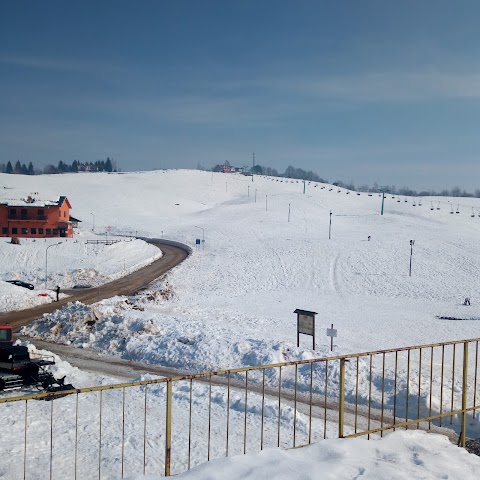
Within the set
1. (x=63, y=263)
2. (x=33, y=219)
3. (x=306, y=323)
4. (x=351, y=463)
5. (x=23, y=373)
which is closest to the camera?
(x=351, y=463)

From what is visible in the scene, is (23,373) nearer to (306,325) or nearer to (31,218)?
(306,325)

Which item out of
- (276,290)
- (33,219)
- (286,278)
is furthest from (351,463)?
(33,219)

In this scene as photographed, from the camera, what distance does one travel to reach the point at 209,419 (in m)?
8.58

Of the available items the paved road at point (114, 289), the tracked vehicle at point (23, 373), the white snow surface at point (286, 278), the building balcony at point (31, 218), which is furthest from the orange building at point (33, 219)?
the tracked vehicle at point (23, 373)

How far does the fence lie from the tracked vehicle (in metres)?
1.12

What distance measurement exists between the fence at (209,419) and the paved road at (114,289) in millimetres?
15516

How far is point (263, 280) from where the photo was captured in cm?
4762

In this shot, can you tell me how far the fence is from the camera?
1060 centimetres

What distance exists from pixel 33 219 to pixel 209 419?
6254 cm

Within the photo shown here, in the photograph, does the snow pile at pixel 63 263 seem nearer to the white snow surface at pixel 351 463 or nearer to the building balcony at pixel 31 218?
the building balcony at pixel 31 218

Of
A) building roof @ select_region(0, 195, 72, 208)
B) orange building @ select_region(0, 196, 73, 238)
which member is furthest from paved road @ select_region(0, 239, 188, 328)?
building roof @ select_region(0, 195, 72, 208)

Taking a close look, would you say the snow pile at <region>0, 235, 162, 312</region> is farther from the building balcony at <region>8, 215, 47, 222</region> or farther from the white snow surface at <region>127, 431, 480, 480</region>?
the white snow surface at <region>127, 431, 480, 480</region>

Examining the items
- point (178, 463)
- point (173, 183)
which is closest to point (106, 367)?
point (178, 463)

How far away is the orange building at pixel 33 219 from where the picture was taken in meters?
64.3
